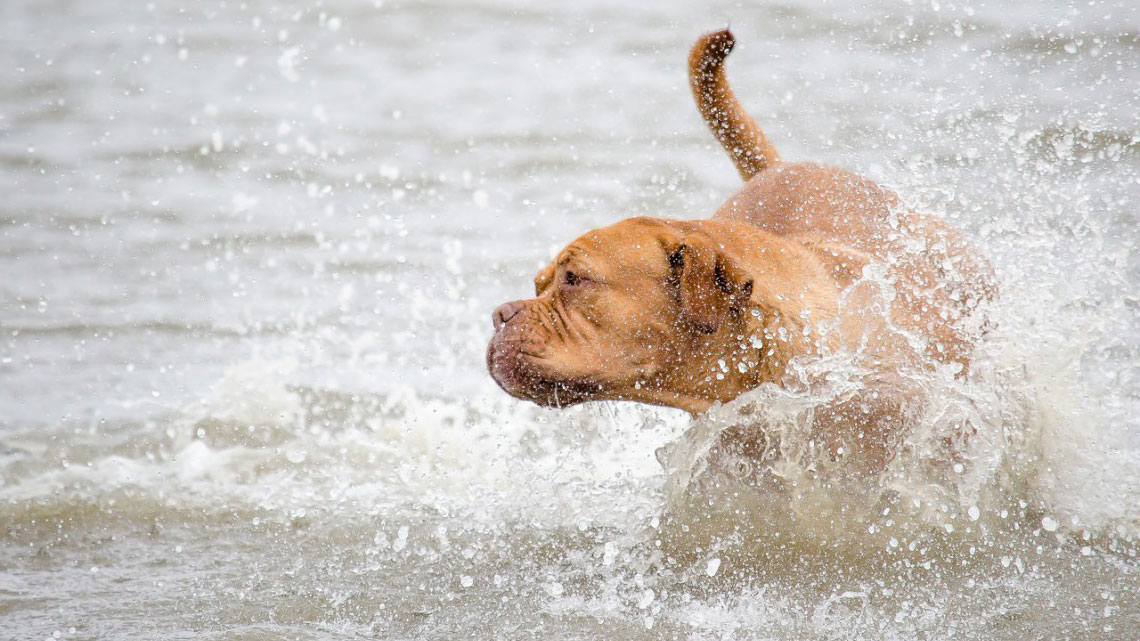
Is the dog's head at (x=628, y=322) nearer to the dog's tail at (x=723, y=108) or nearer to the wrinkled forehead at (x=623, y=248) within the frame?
the wrinkled forehead at (x=623, y=248)

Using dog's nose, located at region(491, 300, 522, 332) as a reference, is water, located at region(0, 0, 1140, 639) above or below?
below

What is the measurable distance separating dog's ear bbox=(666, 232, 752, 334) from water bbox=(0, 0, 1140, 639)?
309 mm

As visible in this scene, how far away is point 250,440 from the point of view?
4.95m

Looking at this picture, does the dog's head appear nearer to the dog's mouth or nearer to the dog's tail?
the dog's mouth

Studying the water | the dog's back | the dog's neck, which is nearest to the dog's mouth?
the dog's neck

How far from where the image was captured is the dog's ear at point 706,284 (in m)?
3.14

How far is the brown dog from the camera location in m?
3.15

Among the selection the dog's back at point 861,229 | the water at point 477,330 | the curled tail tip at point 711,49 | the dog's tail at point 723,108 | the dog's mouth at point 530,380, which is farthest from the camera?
the dog's tail at point 723,108

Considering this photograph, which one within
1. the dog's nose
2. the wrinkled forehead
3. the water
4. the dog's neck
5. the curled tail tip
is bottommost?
the water

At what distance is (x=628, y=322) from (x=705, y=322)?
20 cm

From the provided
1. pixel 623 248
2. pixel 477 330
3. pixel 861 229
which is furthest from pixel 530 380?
pixel 477 330

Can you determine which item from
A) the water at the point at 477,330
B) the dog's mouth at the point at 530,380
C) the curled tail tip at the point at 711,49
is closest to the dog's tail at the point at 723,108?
the curled tail tip at the point at 711,49

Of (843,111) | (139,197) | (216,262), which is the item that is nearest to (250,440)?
(216,262)

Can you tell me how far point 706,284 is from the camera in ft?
10.3
